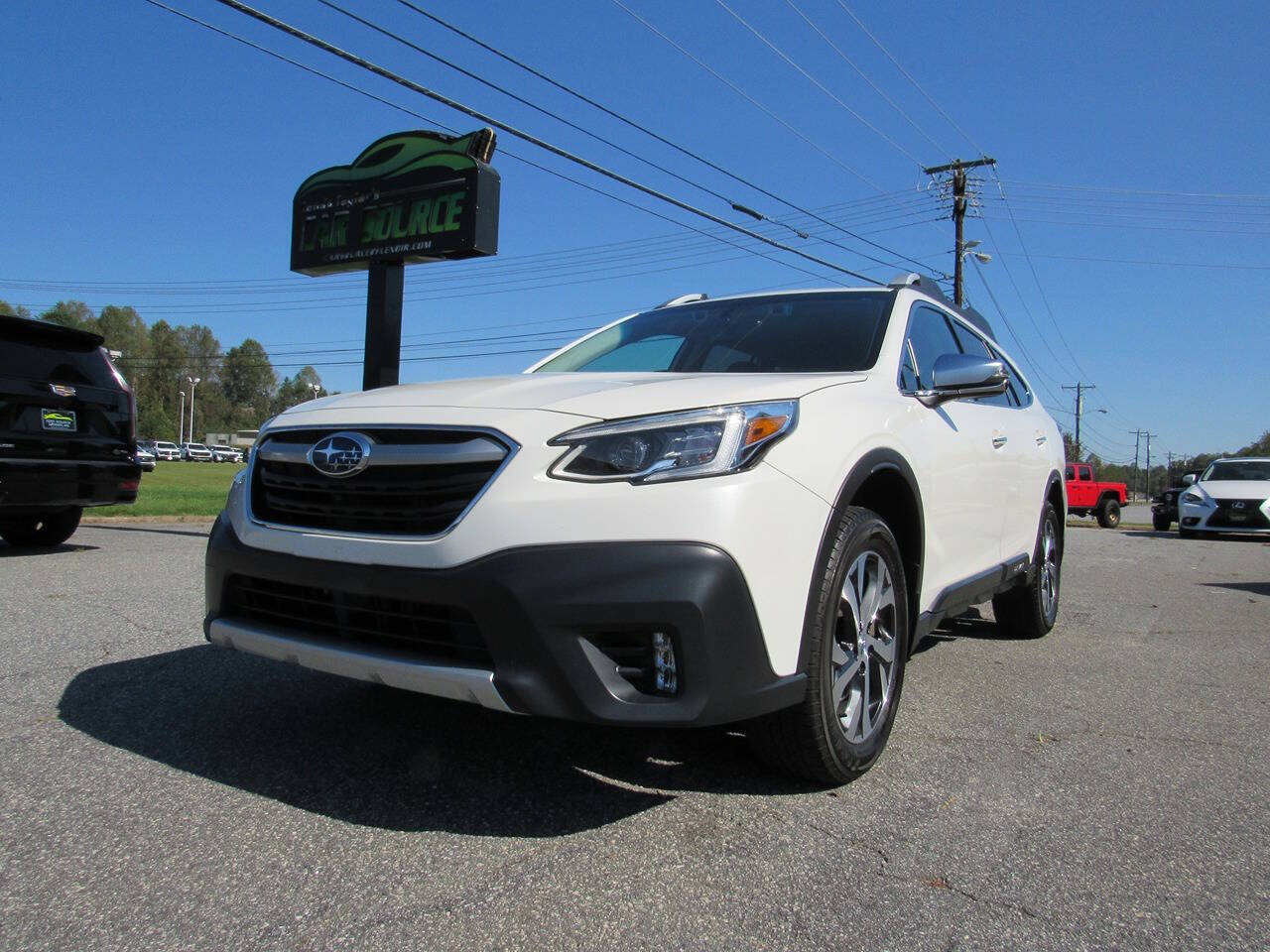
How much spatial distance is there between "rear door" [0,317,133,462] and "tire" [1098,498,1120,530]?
79.1 ft

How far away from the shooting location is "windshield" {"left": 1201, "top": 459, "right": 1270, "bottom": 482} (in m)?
17.9

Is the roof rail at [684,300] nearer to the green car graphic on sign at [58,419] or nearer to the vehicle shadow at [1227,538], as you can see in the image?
the green car graphic on sign at [58,419]

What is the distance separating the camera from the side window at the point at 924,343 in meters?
3.75

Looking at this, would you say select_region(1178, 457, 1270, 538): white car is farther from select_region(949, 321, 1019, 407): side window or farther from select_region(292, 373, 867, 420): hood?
select_region(292, 373, 867, 420): hood

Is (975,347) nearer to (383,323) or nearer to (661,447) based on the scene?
(661,447)

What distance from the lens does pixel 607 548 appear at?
90.3 inches

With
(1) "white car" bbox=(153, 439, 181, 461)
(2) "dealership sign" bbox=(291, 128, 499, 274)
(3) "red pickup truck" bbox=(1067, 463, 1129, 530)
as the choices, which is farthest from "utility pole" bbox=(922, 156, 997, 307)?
(1) "white car" bbox=(153, 439, 181, 461)

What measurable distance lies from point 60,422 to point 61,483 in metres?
0.45

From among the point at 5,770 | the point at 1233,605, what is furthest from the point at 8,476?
the point at 1233,605

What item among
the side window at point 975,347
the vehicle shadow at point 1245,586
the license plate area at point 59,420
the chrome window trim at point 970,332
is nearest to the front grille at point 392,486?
the chrome window trim at point 970,332

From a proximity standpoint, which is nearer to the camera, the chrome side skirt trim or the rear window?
the chrome side skirt trim

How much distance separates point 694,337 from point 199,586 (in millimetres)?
4098

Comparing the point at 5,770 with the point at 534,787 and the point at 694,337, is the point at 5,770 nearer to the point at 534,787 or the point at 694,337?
the point at 534,787

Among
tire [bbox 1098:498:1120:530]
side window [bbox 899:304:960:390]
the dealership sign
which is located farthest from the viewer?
tire [bbox 1098:498:1120:530]
